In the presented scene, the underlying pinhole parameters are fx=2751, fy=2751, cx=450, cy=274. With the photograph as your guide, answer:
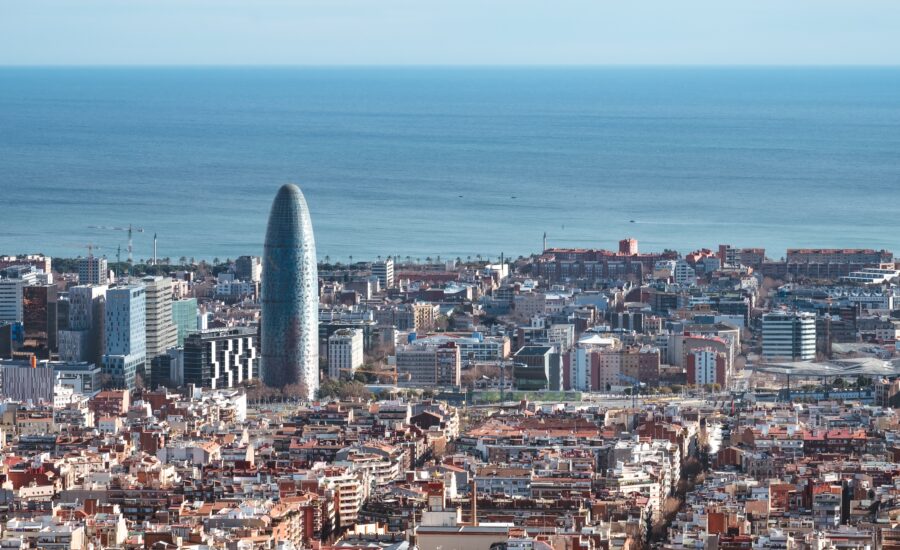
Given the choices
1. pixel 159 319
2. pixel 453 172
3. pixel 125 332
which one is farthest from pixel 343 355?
pixel 453 172

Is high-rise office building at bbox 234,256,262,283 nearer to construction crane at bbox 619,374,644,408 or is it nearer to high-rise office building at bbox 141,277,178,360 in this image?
high-rise office building at bbox 141,277,178,360

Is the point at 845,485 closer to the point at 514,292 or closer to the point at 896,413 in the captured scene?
the point at 896,413

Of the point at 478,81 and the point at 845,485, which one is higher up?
the point at 478,81

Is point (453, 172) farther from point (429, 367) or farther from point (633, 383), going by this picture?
point (633, 383)

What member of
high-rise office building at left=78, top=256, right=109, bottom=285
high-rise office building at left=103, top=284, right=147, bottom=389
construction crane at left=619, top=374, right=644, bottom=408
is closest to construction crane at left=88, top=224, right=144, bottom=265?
high-rise office building at left=78, top=256, right=109, bottom=285

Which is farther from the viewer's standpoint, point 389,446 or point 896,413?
point 896,413

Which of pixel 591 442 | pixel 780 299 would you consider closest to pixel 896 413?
pixel 591 442

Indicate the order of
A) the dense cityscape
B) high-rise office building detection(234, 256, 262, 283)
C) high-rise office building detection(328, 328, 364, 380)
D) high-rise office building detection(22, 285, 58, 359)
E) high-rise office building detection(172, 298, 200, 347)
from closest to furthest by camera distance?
the dense cityscape, high-rise office building detection(328, 328, 364, 380), high-rise office building detection(22, 285, 58, 359), high-rise office building detection(172, 298, 200, 347), high-rise office building detection(234, 256, 262, 283)

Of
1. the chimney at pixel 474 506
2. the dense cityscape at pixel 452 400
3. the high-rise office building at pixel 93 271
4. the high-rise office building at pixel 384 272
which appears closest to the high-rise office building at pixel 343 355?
the dense cityscape at pixel 452 400
